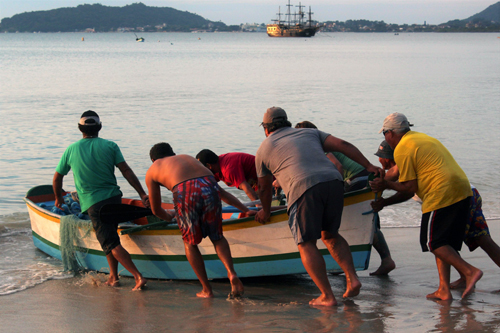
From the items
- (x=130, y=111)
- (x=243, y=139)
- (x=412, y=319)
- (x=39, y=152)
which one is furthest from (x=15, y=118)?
(x=412, y=319)

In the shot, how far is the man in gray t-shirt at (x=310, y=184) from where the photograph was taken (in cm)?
450

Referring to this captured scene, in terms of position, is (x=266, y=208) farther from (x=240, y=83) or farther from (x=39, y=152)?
(x=240, y=83)

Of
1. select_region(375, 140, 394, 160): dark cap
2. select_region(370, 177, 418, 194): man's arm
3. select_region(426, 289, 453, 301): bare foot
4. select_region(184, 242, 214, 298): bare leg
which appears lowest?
select_region(426, 289, 453, 301): bare foot

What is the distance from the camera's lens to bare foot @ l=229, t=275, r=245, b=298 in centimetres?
504

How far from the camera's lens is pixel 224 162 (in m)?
6.04

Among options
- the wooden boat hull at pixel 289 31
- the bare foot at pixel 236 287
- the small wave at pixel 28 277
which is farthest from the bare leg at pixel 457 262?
the wooden boat hull at pixel 289 31

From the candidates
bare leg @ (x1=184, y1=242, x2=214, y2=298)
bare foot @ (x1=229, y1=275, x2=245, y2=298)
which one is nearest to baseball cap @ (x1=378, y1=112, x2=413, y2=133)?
bare foot @ (x1=229, y1=275, x2=245, y2=298)

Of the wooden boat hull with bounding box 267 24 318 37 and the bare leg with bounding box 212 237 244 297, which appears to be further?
the wooden boat hull with bounding box 267 24 318 37

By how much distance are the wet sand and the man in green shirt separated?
1.47 ft

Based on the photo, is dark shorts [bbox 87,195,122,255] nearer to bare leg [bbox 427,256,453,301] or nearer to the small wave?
the small wave

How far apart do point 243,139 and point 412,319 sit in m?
13.3

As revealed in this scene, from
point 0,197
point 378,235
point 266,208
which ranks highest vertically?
point 266,208

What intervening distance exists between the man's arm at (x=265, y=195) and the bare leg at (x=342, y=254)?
549 millimetres

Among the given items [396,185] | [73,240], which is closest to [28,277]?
[73,240]
